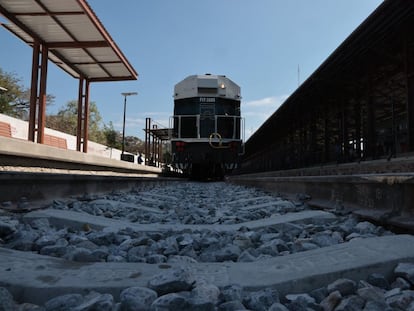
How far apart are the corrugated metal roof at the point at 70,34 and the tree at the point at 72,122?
127 ft

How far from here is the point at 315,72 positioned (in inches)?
484

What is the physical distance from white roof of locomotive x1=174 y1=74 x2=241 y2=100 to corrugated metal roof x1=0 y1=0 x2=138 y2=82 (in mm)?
2687

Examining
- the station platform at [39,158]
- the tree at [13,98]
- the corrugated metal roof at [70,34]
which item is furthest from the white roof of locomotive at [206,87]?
the tree at [13,98]

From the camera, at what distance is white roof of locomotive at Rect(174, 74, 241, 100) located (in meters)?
15.6

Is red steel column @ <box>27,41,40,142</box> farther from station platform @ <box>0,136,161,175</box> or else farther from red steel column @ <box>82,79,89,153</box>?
red steel column @ <box>82,79,89,153</box>

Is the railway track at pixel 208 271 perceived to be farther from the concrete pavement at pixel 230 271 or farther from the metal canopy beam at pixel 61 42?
the metal canopy beam at pixel 61 42

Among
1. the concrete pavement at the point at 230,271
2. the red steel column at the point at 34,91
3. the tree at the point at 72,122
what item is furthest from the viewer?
the tree at the point at 72,122

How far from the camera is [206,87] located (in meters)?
15.6

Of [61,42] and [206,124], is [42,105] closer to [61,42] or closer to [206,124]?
[61,42]

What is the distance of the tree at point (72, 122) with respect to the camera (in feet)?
172

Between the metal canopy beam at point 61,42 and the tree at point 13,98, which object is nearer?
the metal canopy beam at point 61,42

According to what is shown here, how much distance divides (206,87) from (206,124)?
1494 mm

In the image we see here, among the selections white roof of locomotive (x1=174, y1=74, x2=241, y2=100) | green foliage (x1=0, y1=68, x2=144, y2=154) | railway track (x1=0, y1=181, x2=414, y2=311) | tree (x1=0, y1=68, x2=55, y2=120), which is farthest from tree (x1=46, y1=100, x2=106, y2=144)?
railway track (x1=0, y1=181, x2=414, y2=311)

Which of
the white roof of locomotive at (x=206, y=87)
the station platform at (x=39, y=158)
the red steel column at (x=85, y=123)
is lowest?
the station platform at (x=39, y=158)
